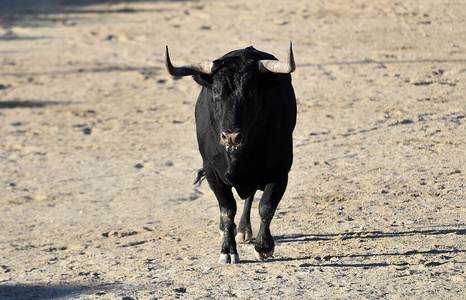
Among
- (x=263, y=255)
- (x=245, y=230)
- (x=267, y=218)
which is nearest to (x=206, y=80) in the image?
(x=267, y=218)

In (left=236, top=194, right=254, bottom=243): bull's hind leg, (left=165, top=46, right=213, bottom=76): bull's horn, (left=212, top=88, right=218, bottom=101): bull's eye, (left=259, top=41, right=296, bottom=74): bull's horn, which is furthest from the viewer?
(left=236, top=194, right=254, bottom=243): bull's hind leg

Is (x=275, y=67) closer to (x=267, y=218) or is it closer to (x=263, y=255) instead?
(x=267, y=218)

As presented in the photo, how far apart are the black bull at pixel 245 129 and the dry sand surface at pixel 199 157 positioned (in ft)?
1.62

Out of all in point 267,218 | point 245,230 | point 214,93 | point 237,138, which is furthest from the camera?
point 245,230

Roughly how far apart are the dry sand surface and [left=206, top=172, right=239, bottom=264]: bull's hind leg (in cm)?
14

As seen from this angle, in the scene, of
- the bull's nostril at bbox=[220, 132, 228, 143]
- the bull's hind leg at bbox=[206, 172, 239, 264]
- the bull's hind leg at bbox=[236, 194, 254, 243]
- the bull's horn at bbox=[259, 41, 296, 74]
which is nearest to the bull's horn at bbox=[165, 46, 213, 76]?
the bull's horn at bbox=[259, 41, 296, 74]

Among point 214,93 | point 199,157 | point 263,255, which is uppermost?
point 214,93

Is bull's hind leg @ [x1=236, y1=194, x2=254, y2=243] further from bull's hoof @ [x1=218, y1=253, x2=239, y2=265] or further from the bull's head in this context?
the bull's head

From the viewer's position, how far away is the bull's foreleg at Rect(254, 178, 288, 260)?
282 inches

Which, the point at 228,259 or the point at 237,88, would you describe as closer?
the point at 237,88

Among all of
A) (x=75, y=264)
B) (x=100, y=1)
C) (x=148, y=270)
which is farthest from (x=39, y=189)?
(x=100, y=1)

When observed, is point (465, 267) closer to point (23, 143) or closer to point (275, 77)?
point (275, 77)

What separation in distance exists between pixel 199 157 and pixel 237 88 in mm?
4755

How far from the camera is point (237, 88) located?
22.7 ft
